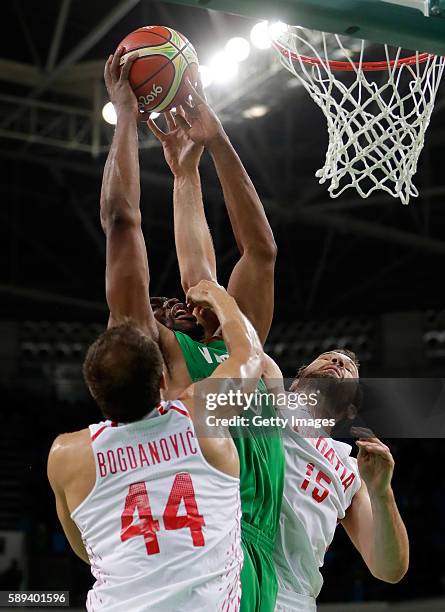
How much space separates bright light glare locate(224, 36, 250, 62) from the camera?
8.27 meters

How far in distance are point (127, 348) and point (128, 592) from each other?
0.56 m

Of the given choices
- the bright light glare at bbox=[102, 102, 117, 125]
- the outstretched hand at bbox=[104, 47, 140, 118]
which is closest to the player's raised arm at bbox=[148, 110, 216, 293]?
the outstretched hand at bbox=[104, 47, 140, 118]

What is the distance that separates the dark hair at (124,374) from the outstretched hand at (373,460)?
80cm

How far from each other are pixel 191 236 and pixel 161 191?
875 centimetres

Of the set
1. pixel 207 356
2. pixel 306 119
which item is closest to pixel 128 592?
pixel 207 356

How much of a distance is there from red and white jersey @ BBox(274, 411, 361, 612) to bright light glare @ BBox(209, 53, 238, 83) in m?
5.66

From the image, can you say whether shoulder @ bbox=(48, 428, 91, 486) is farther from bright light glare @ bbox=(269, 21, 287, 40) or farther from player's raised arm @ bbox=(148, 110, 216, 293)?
bright light glare @ bbox=(269, 21, 287, 40)

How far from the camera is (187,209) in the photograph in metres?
3.32

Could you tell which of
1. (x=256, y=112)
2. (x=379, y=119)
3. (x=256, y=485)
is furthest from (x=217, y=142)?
(x=256, y=112)

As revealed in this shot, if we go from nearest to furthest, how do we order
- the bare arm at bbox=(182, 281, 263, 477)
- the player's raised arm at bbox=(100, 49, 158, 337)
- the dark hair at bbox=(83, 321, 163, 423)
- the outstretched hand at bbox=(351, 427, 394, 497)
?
1. the dark hair at bbox=(83, 321, 163, 423)
2. the bare arm at bbox=(182, 281, 263, 477)
3. the player's raised arm at bbox=(100, 49, 158, 337)
4. the outstretched hand at bbox=(351, 427, 394, 497)

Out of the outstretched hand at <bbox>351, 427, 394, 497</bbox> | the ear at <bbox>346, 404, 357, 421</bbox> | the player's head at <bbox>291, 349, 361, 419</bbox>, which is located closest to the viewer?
the outstretched hand at <bbox>351, 427, 394, 497</bbox>

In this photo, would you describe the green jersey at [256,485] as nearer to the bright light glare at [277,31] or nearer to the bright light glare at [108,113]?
the bright light glare at [277,31]

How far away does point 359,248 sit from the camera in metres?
13.3

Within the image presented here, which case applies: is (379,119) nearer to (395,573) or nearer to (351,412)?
(351,412)
